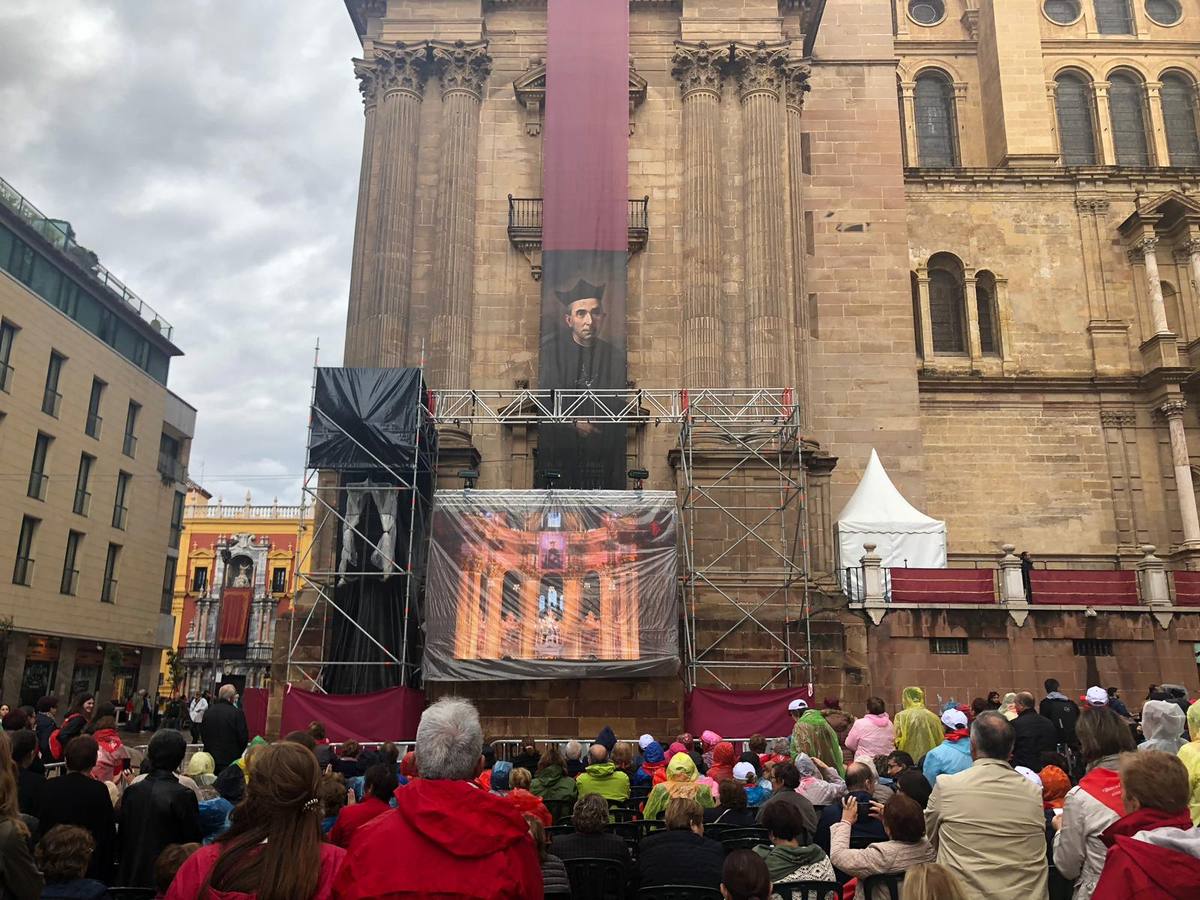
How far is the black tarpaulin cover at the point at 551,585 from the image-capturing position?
19.2m

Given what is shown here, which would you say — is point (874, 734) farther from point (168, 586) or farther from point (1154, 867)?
point (168, 586)

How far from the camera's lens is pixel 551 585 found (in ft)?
64.7

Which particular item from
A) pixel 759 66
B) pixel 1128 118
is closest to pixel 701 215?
pixel 759 66

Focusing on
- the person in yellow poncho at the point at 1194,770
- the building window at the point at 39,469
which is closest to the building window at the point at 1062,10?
the building window at the point at 39,469

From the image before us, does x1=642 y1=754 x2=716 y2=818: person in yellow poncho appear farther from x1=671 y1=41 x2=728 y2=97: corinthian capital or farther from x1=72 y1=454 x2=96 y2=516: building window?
x1=72 y1=454 x2=96 y2=516: building window

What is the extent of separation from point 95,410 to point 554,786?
33.8 metres

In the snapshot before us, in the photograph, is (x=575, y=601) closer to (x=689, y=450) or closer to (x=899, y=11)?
(x=689, y=450)

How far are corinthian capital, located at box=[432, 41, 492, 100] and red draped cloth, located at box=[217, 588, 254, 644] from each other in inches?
1681

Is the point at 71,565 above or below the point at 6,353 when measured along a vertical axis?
below

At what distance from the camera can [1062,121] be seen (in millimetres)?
41000

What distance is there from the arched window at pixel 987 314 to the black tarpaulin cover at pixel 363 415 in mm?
21561

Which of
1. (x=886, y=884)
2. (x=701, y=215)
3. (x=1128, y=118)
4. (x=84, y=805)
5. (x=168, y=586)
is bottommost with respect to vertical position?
(x=886, y=884)

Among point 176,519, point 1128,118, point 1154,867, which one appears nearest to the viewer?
point 1154,867

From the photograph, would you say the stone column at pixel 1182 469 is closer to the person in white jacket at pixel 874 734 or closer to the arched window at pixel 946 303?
the arched window at pixel 946 303
